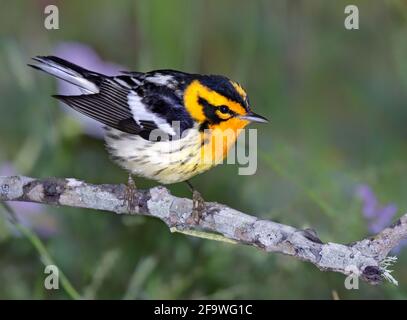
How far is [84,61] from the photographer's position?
4.91 meters

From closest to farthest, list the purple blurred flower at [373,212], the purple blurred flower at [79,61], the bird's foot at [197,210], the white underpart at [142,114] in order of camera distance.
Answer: the bird's foot at [197,210]
the white underpart at [142,114]
the purple blurred flower at [373,212]
the purple blurred flower at [79,61]

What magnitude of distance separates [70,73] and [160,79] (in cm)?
43

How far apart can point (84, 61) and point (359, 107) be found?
7.49 ft

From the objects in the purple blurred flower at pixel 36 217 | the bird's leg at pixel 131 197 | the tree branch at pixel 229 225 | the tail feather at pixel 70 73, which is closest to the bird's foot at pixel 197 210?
the tree branch at pixel 229 225

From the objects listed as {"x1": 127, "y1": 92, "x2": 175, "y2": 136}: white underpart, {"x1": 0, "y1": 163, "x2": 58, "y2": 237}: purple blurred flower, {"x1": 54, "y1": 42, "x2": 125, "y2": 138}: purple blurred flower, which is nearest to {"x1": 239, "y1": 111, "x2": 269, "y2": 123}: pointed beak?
{"x1": 127, "y1": 92, "x2": 175, "y2": 136}: white underpart

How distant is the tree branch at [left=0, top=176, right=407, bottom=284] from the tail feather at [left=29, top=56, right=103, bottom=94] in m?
0.77

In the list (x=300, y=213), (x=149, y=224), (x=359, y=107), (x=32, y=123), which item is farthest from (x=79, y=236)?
(x=359, y=107)

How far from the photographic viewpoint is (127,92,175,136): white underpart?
372cm

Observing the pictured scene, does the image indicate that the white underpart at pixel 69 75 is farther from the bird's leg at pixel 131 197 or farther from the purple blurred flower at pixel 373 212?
the purple blurred flower at pixel 373 212

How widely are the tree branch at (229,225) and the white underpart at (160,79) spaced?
2.15ft

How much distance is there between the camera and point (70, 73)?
400 centimetres

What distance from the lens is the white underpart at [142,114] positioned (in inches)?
147

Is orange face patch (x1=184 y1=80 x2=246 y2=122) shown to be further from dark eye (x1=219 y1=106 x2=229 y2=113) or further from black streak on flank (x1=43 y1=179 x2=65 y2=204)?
black streak on flank (x1=43 y1=179 x2=65 y2=204)
